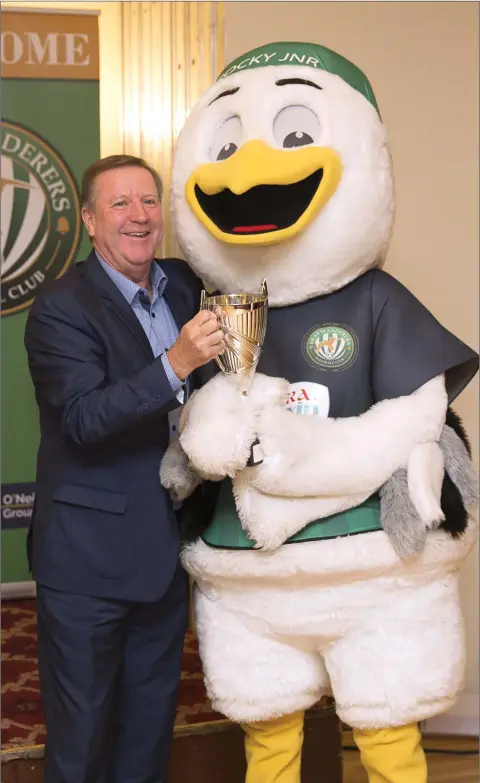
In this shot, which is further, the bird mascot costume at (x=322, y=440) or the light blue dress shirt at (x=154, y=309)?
the light blue dress shirt at (x=154, y=309)

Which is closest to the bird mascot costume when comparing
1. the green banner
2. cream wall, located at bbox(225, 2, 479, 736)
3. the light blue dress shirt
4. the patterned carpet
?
the light blue dress shirt

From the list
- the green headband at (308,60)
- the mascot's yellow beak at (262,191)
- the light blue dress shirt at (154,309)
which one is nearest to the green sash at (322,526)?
the light blue dress shirt at (154,309)

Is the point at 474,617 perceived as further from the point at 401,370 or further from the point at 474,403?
the point at 401,370

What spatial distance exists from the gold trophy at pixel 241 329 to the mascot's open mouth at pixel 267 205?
0.14 meters

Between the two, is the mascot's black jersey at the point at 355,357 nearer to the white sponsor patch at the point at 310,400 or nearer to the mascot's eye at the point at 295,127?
the white sponsor patch at the point at 310,400

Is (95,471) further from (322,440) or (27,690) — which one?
(27,690)

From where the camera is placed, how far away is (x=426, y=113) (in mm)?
2582

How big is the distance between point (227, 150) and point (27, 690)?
4.85 ft

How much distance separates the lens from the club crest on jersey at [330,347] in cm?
171

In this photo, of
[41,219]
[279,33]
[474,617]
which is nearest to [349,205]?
[279,33]

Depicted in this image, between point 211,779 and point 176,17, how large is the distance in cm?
199

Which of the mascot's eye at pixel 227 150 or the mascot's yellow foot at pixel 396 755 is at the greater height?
the mascot's eye at pixel 227 150

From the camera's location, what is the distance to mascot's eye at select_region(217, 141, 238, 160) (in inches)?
68.5

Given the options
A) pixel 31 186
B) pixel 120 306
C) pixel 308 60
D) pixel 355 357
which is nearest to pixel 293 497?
pixel 355 357
